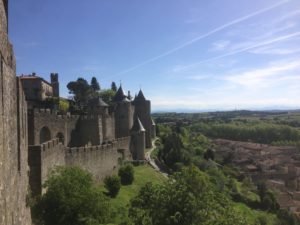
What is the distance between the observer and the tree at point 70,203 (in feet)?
54.4

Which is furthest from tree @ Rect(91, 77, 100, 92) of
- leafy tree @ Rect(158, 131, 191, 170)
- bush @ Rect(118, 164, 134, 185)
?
bush @ Rect(118, 164, 134, 185)

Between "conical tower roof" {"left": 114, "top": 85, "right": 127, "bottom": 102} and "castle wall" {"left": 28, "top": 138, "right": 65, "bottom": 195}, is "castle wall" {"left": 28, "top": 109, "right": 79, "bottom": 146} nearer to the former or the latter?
"castle wall" {"left": 28, "top": 138, "right": 65, "bottom": 195}

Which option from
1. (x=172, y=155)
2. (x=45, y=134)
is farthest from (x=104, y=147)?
(x=172, y=155)

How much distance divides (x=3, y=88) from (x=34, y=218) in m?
9.74

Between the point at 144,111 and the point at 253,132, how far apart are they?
9840 cm

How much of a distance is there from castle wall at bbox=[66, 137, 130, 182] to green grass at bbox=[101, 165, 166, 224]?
1.74 m

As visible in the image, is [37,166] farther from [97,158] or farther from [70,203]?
[97,158]

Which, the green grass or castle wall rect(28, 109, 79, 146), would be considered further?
castle wall rect(28, 109, 79, 146)

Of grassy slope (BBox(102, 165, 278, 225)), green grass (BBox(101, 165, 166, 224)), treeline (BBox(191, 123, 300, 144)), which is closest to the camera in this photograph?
green grass (BBox(101, 165, 166, 224))

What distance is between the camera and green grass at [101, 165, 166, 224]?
22.1 metres

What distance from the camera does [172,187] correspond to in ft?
55.2

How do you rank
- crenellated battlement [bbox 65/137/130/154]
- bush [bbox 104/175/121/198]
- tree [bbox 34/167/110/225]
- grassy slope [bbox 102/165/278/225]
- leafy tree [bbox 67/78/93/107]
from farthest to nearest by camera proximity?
leafy tree [bbox 67/78/93/107], bush [bbox 104/175/121/198], crenellated battlement [bbox 65/137/130/154], grassy slope [bbox 102/165/278/225], tree [bbox 34/167/110/225]

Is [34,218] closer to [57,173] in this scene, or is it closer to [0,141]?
[57,173]

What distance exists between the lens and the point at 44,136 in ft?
100
